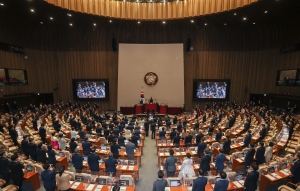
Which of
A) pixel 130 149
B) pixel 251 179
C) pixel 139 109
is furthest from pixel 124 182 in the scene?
pixel 139 109

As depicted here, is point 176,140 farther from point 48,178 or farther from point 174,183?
point 48,178

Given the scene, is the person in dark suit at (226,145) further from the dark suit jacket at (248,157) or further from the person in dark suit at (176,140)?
the person in dark suit at (176,140)

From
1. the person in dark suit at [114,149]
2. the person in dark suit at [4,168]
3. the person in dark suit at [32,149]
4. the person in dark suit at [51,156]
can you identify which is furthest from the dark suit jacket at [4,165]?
the person in dark suit at [114,149]

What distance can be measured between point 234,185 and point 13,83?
71.6 feet

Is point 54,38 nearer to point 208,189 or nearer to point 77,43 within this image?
point 77,43

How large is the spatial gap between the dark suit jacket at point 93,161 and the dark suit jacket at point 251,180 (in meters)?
5.33

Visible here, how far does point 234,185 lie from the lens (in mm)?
5980

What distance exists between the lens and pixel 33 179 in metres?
6.87

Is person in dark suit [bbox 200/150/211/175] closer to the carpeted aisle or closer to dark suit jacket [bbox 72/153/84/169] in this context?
the carpeted aisle

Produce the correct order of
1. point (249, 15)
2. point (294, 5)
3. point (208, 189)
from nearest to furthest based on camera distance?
point (208, 189)
point (294, 5)
point (249, 15)

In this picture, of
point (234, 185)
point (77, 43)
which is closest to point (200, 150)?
point (234, 185)

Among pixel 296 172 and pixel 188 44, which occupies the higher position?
pixel 188 44

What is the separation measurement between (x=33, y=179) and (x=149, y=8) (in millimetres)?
18363

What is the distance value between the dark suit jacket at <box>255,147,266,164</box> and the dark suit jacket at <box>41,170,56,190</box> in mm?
7920
